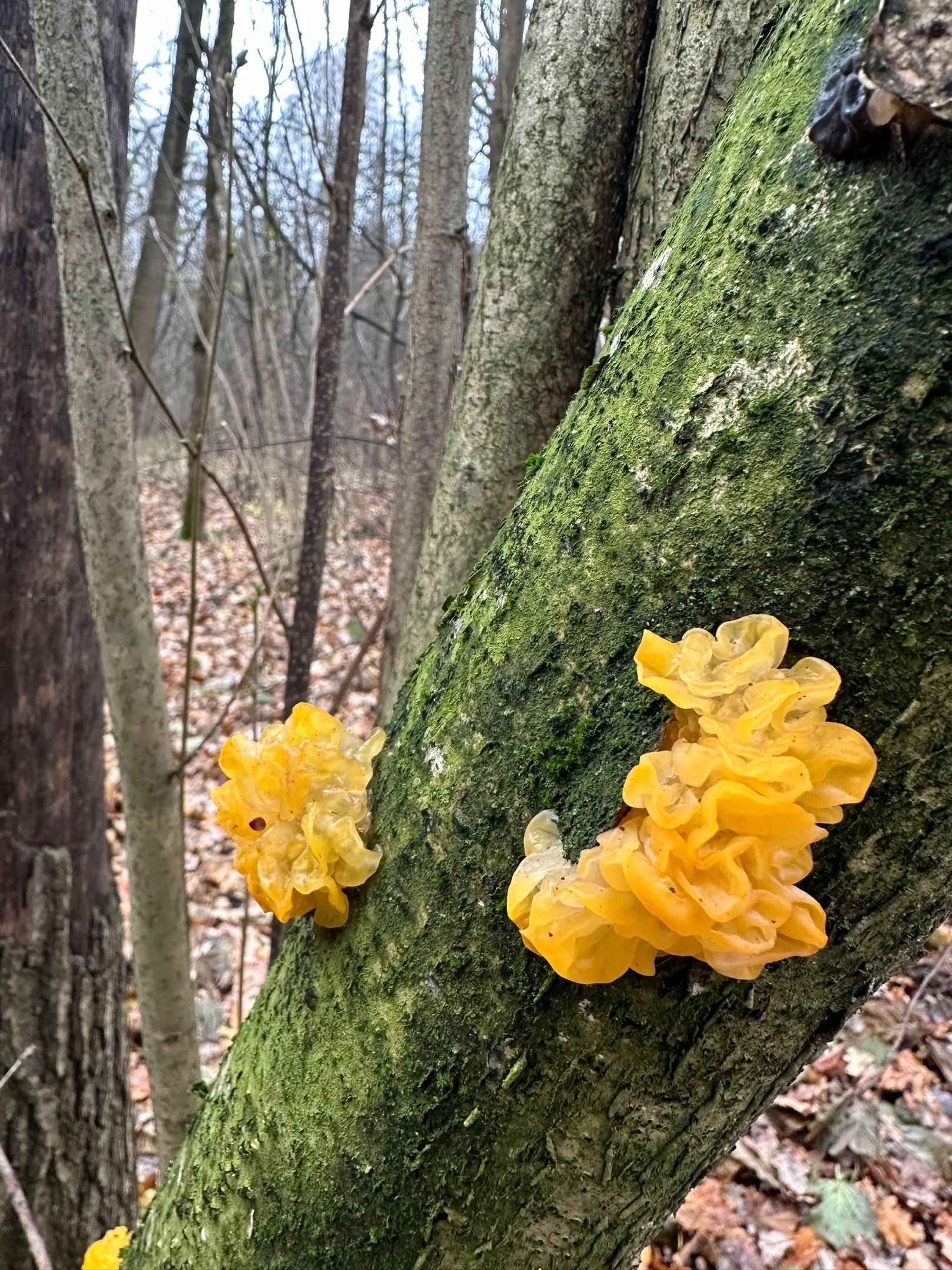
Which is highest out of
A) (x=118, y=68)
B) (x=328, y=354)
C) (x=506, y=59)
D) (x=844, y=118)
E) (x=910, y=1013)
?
(x=506, y=59)

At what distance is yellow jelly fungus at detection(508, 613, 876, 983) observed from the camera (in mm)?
662

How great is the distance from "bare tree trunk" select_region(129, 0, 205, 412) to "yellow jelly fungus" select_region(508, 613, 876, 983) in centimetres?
469

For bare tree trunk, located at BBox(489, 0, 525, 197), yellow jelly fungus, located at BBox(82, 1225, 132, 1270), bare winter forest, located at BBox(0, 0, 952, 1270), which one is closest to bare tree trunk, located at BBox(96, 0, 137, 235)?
bare winter forest, located at BBox(0, 0, 952, 1270)

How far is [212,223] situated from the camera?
5891mm

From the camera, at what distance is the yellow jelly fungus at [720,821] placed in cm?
66

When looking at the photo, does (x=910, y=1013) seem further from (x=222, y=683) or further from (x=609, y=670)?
(x=222, y=683)

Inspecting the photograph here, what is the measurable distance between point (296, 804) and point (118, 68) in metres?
2.30

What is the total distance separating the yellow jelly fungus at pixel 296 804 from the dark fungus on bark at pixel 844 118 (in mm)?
785

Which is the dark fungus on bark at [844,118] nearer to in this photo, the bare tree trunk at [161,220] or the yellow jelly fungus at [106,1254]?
the yellow jelly fungus at [106,1254]

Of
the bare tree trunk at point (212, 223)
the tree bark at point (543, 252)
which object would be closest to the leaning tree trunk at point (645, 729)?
the tree bark at point (543, 252)

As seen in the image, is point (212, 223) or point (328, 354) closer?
point (328, 354)

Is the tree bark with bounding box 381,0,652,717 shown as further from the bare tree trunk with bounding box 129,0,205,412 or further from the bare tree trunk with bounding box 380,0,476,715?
the bare tree trunk with bounding box 129,0,205,412

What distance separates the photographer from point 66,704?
2.70 m

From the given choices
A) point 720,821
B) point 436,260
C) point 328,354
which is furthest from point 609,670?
point 328,354
